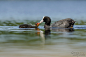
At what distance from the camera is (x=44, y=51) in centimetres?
921

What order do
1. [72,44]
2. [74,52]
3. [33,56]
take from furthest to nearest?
[72,44] → [74,52] → [33,56]

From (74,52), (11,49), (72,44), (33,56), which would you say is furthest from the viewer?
(72,44)

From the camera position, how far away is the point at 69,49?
9.59 m

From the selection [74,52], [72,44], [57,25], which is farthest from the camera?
[57,25]

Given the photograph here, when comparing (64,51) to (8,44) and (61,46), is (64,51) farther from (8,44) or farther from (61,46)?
(8,44)

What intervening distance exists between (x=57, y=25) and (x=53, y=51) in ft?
32.5

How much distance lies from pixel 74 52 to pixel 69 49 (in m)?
0.58

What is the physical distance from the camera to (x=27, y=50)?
371 inches

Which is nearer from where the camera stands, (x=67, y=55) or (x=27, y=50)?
(x=67, y=55)

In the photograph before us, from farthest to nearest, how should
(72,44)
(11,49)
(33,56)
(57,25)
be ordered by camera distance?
(57,25), (72,44), (11,49), (33,56)

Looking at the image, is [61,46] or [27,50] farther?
[61,46]

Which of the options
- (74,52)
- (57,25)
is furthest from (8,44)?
(57,25)

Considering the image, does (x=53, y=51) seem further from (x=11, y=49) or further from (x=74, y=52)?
(x=11, y=49)

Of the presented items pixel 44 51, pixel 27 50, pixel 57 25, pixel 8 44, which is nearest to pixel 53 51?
pixel 44 51
